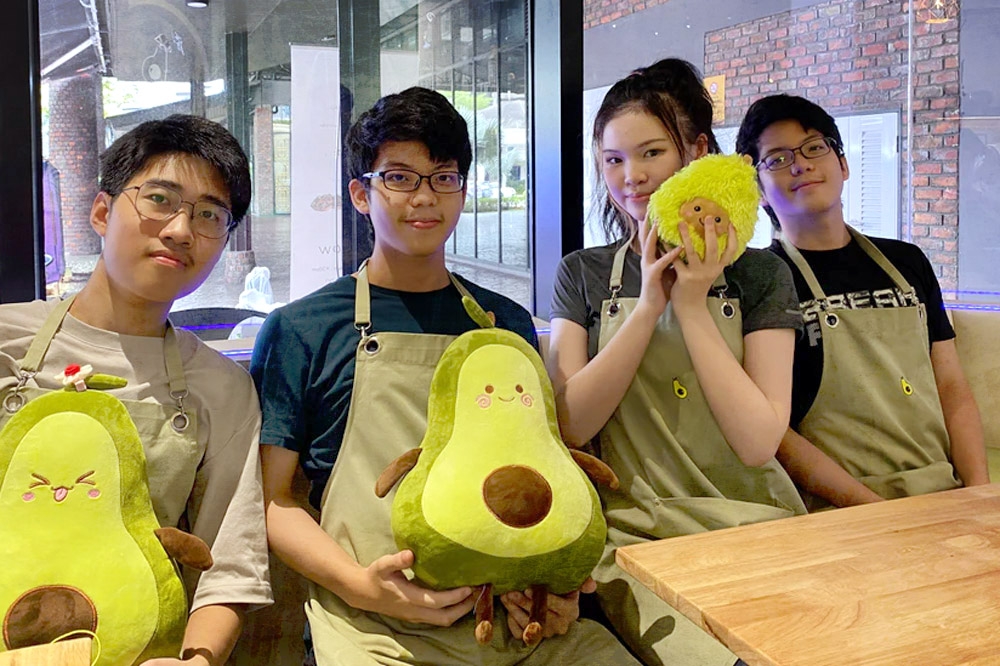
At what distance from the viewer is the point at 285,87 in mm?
3689

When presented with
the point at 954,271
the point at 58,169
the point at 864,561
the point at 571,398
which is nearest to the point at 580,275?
the point at 571,398

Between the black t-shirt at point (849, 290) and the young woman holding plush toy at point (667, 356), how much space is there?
0.89 ft

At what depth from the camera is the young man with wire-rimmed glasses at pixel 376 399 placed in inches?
52.5

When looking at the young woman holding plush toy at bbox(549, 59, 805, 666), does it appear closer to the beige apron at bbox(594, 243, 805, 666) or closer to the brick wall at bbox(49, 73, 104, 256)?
the beige apron at bbox(594, 243, 805, 666)

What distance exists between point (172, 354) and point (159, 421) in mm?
119

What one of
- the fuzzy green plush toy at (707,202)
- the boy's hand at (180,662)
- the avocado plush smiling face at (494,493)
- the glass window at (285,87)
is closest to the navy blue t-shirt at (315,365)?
the avocado plush smiling face at (494,493)

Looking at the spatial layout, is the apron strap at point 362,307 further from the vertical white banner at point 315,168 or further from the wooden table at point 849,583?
the vertical white banner at point 315,168

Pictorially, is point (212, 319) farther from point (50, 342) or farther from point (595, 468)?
point (595, 468)

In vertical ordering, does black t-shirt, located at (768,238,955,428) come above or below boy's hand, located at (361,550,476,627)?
above

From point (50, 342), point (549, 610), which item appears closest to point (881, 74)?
point (549, 610)

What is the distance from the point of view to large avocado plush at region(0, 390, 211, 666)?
1074mm

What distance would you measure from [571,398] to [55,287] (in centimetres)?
167

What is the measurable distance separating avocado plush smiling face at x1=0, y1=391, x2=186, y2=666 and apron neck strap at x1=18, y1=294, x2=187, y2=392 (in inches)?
6.4

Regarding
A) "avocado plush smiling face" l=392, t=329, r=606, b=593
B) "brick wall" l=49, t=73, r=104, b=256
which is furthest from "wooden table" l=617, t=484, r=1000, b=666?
"brick wall" l=49, t=73, r=104, b=256
